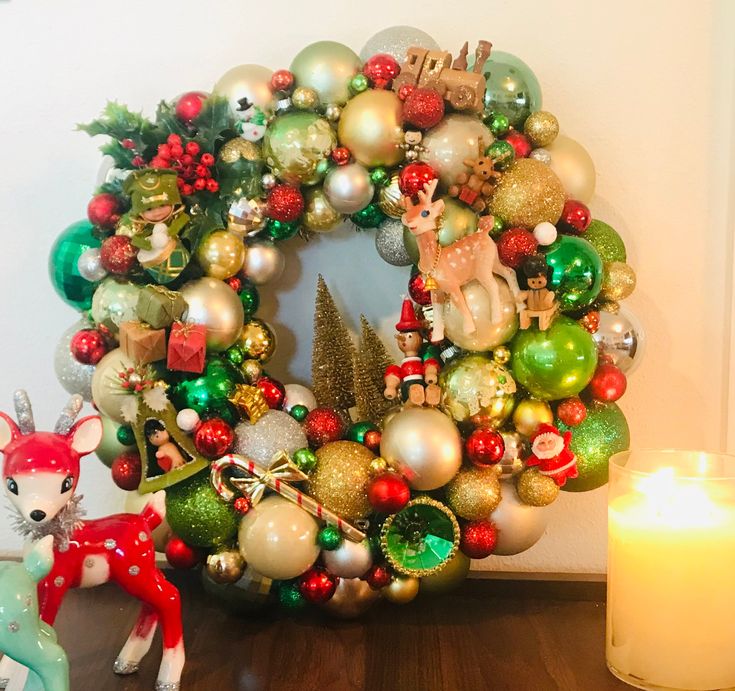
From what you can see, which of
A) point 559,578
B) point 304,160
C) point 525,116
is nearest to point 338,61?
point 304,160

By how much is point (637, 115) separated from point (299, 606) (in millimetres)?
831

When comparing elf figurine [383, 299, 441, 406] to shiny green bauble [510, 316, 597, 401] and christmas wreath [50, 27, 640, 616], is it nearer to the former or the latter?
christmas wreath [50, 27, 640, 616]

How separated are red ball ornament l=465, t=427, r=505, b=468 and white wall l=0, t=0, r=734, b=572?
29cm

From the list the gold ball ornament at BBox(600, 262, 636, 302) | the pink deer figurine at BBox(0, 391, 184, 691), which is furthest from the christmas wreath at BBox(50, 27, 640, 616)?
the pink deer figurine at BBox(0, 391, 184, 691)

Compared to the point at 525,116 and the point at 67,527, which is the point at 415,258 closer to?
the point at 525,116

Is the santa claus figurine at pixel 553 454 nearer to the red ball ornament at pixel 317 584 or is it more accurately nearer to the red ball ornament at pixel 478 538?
the red ball ornament at pixel 478 538

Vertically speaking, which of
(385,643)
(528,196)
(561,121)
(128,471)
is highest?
(561,121)

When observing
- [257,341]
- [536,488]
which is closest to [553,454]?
[536,488]

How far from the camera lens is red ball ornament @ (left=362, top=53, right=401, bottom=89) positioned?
1001mm

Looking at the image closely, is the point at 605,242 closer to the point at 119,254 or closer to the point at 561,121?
the point at 561,121

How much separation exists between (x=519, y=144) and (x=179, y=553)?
675mm

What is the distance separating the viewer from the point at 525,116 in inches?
40.8

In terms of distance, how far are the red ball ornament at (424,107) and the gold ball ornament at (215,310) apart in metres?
0.32

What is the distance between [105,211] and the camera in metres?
1.01
